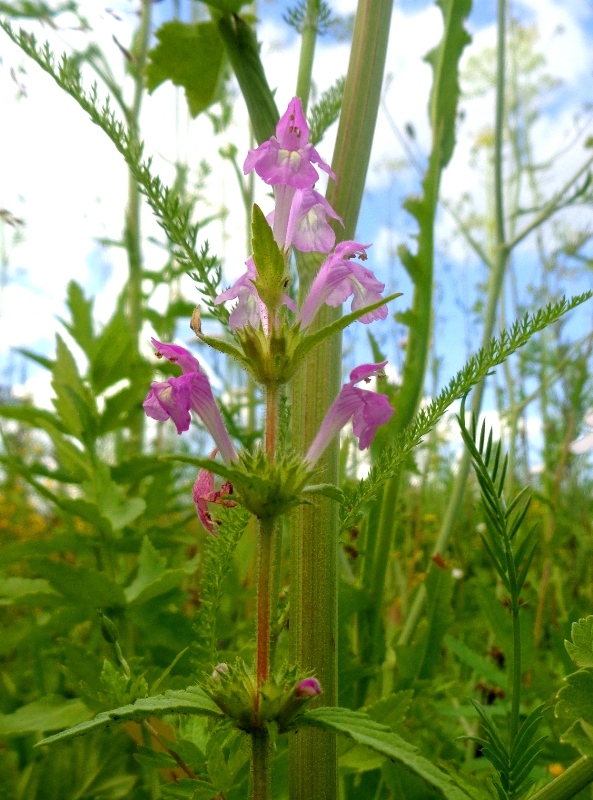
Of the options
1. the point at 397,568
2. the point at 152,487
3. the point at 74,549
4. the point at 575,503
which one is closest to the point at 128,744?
the point at 74,549

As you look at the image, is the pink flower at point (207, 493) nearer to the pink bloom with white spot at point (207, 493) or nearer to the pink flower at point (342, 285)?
the pink bloom with white spot at point (207, 493)

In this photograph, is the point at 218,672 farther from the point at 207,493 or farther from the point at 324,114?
the point at 324,114

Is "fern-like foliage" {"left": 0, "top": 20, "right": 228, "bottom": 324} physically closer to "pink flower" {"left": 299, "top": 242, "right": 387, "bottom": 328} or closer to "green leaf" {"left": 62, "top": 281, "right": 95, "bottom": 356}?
"pink flower" {"left": 299, "top": 242, "right": 387, "bottom": 328}

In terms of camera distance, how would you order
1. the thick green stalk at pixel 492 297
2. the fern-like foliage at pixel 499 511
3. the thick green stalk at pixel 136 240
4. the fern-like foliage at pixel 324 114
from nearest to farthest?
the fern-like foliage at pixel 499 511, the fern-like foliage at pixel 324 114, the thick green stalk at pixel 492 297, the thick green stalk at pixel 136 240

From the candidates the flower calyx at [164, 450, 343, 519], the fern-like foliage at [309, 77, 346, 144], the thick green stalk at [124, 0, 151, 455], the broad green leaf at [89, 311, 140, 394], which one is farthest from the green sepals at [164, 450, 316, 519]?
the thick green stalk at [124, 0, 151, 455]

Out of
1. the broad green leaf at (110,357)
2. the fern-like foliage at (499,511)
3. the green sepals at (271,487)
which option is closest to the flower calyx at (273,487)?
the green sepals at (271,487)

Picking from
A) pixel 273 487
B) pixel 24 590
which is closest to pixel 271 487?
pixel 273 487
